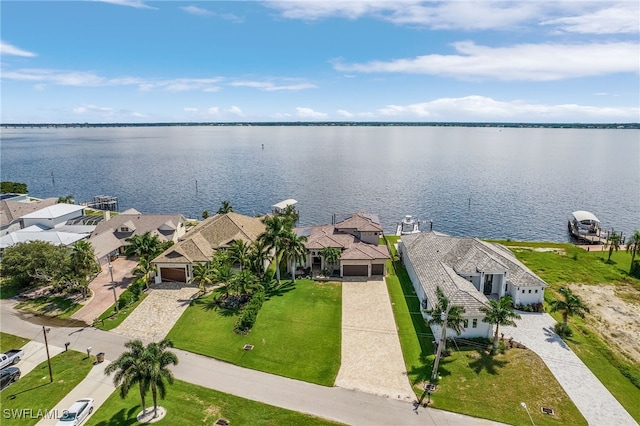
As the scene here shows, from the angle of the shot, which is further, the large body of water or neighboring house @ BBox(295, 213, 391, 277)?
the large body of water

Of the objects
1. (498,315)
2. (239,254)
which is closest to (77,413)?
(239,254)

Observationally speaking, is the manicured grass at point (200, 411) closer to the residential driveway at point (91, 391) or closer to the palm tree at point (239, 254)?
the residential driveway at point (91, 391)

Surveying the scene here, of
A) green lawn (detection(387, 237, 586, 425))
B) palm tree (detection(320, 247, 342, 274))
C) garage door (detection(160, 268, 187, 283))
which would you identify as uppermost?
palm tree (detection(320, 247, 342, 274))

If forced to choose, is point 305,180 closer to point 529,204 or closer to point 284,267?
point 529,204

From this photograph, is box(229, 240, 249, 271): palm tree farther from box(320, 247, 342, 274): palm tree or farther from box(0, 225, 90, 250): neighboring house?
box(0, 225, 90, 250): neighboring house

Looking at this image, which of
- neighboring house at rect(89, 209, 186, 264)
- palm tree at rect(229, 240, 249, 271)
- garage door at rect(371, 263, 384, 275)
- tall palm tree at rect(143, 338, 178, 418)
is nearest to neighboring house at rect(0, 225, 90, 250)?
neighboring house at rect(89, 209, 186, 264)

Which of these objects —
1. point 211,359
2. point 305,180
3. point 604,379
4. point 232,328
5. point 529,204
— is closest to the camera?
point 604,379

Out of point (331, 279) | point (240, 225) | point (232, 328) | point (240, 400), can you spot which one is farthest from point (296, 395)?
→ point (240, 225)
